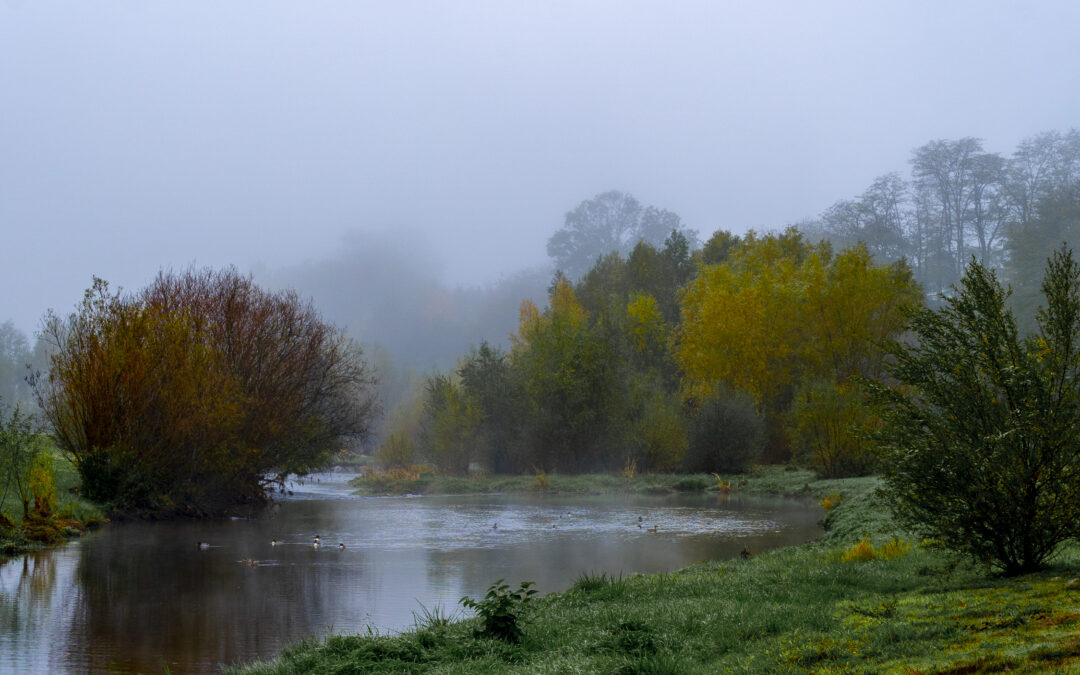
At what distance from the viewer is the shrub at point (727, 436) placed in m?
42.0

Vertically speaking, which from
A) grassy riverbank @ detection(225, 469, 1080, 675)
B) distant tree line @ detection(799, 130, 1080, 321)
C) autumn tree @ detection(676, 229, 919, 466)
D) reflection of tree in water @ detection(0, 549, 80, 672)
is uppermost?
distant tree line @ detection(799, 130, 1080, 321)

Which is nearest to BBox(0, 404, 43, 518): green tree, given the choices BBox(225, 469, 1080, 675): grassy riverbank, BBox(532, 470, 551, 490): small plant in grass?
BBox(225, 469, 1080, 675): grassy riverbank

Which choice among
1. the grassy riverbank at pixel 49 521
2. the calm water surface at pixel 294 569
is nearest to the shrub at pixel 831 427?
the calm water surface at pixel 294 569

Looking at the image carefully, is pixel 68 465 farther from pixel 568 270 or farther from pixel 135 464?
pixel 568 270

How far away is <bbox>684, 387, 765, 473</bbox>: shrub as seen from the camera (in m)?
42.0

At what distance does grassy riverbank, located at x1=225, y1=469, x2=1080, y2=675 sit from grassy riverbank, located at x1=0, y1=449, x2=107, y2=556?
39.3ft

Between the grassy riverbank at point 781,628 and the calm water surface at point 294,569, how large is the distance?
7.93ft

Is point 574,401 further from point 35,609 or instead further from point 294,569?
point 35,609

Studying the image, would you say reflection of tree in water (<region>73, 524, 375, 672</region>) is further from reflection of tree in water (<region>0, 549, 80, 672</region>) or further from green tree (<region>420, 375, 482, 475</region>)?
green tree (<region>420, 375, 482, 475</region>)

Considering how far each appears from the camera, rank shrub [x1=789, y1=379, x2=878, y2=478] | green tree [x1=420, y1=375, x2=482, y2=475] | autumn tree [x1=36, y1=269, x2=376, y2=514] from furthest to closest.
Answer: green tree [x1=420, y1=375, x2=482, y2=475], shrub [x1=789, y1=379, x2=878, y2=478], autumn tree [x1=36, y1=269, x2=376, y2=514]

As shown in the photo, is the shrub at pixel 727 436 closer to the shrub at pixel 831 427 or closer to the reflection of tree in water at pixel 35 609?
the shrub at pixel 831 427

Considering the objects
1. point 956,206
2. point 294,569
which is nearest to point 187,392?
point 294,569

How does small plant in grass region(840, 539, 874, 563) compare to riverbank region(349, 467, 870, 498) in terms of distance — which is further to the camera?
riverbank region(349, 467, 870, 498)

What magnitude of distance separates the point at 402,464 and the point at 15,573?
127ft
